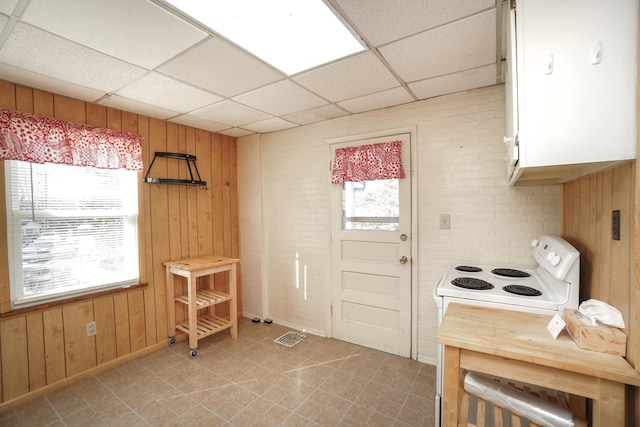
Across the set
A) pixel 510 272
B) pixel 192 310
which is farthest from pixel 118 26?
pixel 510 272

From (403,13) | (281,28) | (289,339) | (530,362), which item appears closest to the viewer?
(530,362)

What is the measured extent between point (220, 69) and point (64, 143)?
151cm

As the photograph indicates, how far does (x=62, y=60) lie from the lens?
5.90 ft

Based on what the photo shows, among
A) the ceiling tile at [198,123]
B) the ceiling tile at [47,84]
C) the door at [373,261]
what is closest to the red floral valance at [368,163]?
the door at [373,261]

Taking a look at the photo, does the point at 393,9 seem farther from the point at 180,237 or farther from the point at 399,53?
the point at 180,237

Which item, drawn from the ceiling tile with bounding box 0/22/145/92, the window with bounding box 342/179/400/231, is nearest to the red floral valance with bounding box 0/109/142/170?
the ceiling tile with bounding box 0/22/145/92

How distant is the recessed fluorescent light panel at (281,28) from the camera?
1.37m

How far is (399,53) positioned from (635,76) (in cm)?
113

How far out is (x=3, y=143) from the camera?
2.04m

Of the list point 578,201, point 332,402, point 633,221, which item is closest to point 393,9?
point 633,221

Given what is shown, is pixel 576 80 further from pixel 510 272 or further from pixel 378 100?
pixel 378 100

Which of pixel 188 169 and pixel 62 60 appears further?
pixel 188 169

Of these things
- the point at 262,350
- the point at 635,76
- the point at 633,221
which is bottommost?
the point at 262,350

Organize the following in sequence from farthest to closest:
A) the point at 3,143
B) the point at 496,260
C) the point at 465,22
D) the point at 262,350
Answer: the point at 262,350
the point at 496,260
the point at 3,143
the point at 465,22
